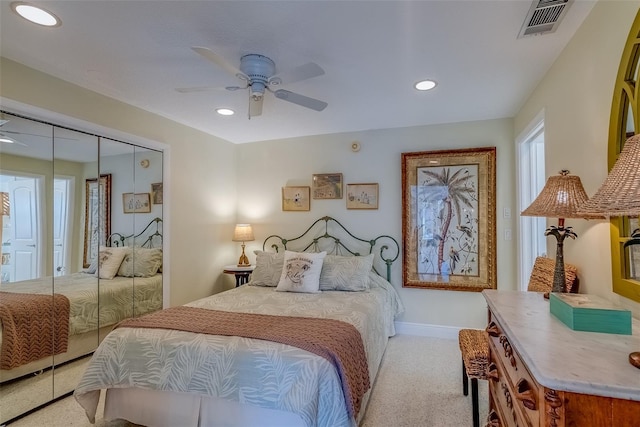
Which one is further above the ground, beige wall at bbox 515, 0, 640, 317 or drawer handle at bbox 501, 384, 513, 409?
beige wall at bbox 515, 0, 640, 317

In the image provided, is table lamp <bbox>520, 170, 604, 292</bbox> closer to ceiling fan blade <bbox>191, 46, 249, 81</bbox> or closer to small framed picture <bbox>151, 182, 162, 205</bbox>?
ceiling fan blade <bbox>191, 46, 249, 81</bbox>

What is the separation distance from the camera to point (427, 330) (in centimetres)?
365

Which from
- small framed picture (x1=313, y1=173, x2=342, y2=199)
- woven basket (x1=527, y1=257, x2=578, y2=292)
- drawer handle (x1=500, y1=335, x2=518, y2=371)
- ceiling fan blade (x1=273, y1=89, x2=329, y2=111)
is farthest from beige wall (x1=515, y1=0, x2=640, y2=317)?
small framed picture (x1=313, y1=173, x2=342, y2=199)

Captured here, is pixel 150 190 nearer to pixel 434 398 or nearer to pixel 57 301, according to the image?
pixel 57 301

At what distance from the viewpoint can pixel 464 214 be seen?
139 inches

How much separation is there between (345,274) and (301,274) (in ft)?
1.52

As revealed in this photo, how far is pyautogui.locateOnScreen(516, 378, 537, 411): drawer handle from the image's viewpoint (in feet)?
3.12

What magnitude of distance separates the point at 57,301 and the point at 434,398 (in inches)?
119

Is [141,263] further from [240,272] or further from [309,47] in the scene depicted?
[309,47]

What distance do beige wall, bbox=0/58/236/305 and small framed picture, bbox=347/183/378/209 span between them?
5.55ft

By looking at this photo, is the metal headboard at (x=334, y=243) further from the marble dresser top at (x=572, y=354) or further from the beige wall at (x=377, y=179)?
the marble dresser top at (x=572, y=354)

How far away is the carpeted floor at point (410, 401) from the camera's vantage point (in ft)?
7.07

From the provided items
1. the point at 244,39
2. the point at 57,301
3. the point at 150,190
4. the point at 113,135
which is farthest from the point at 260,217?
the point at 244,39

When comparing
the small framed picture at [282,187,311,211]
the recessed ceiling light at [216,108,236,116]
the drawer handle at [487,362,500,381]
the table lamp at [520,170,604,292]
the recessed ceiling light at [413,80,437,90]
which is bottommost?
the drawer handle at [487,362,500,381]
